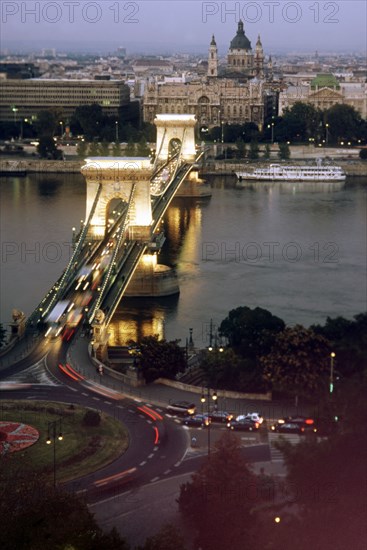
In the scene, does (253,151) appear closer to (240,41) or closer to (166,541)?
(240,41)

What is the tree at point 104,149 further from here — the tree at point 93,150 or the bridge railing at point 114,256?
the bridge railing at point 114,256

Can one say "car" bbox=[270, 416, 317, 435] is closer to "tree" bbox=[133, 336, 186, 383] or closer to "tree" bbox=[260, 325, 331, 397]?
"tree" bbox=[260, 325, 331, 397]

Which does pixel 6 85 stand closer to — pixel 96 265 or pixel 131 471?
pixel 96 265

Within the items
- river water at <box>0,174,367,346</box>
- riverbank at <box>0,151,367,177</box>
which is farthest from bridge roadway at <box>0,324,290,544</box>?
riverbank at <box>0,151,367,177</box>

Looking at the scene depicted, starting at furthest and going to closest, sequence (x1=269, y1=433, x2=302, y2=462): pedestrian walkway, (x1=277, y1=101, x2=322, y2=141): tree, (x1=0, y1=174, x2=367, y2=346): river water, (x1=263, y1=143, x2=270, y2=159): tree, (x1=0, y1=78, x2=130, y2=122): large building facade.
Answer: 1. (x1=0, y1=78, x2=130, y2=122): large building facade
2. (x1=277, y1=101, x2=322, y2=141): tree
3. (x1=263, y1=143, x2=270, y2=159): tree
4. (x1=0, y1=174, x2=367, y2=346): river water
5. (x1=269, y1=433, x2=302, y2=462): pedestrian walkway

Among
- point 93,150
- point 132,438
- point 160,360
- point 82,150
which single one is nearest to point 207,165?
point 93,150
